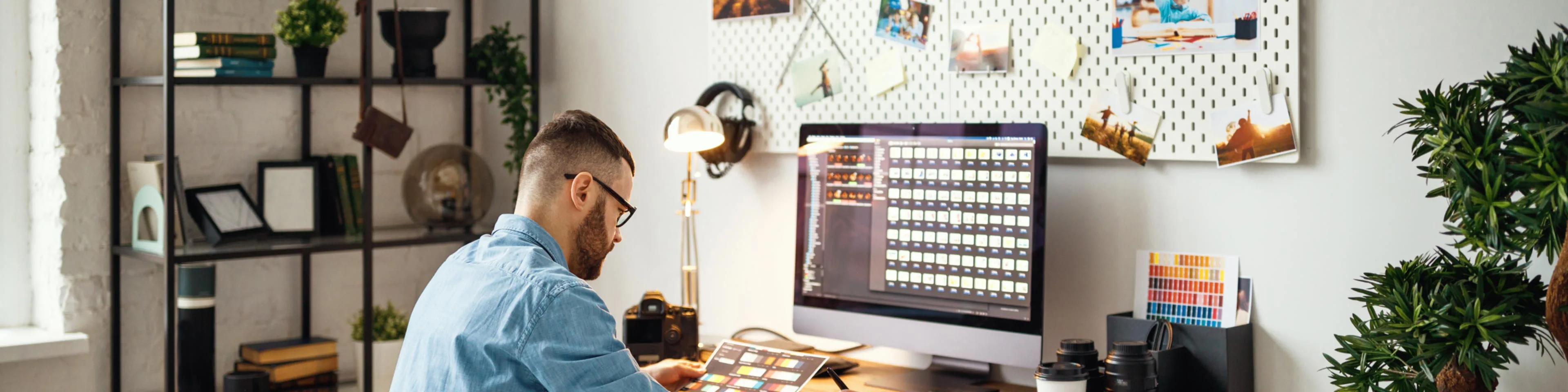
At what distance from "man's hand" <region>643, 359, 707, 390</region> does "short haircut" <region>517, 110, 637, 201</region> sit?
0.38 metres

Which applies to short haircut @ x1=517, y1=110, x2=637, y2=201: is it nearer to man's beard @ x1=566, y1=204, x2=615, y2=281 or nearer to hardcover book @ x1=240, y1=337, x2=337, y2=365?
man's beard @ x1=566, y1=204, x2=615, y2=281

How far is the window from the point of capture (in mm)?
2799

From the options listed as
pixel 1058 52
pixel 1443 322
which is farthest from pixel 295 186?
pixel 1443 322

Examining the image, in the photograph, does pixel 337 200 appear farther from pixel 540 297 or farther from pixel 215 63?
pixel 540 297

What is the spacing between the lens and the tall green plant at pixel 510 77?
320 cm

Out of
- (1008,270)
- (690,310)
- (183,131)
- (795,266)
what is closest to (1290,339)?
(1008,270)

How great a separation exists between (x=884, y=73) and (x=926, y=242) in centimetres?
42

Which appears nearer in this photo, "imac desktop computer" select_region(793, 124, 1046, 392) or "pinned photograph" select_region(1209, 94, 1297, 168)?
"pinned photograph" select_region(1209, 94, 1297, 168)

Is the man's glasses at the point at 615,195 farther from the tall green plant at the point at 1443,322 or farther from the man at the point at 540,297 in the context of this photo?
the tall green plant at the point at 1443,322

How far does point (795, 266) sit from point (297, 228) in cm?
142

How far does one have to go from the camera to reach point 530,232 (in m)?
1.51

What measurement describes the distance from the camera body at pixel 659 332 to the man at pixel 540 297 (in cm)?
81

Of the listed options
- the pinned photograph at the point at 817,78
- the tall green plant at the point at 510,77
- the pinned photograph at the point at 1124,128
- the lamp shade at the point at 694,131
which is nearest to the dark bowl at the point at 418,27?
the tall green plant at the point at 510,77

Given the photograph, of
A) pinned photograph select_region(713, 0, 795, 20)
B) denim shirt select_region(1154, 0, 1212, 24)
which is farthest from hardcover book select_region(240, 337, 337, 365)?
denim shirt select_region(1154, 0, 1212, 24)
